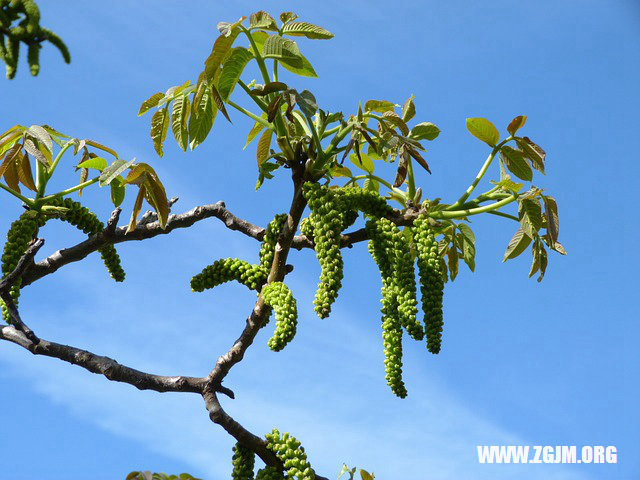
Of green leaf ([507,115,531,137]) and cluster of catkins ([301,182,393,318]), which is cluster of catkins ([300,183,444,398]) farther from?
green leaf ([507,115,531,137])

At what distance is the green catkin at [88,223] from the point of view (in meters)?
3.87

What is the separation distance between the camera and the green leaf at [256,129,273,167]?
10.8 ft

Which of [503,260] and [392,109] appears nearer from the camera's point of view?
[392,109]

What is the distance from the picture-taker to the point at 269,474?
127 inches

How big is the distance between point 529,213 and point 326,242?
108 cm

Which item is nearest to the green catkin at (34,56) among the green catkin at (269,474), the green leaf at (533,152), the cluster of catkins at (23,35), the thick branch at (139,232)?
the cluster of catkins at (23,35)

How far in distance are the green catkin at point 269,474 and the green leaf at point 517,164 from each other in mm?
1724

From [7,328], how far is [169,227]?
3.04ft

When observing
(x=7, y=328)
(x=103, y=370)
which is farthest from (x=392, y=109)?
(x=7, y=328)

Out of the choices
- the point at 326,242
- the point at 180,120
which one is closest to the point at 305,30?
the point at 180,120

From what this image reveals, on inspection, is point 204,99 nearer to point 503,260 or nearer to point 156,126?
point 156,126

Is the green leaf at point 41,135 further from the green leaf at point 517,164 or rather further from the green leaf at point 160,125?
the green leaf at point 517,164

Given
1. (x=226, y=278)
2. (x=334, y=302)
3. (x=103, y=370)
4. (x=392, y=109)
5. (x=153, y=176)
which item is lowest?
(x=103, y=370)

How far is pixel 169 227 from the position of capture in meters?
3.79
